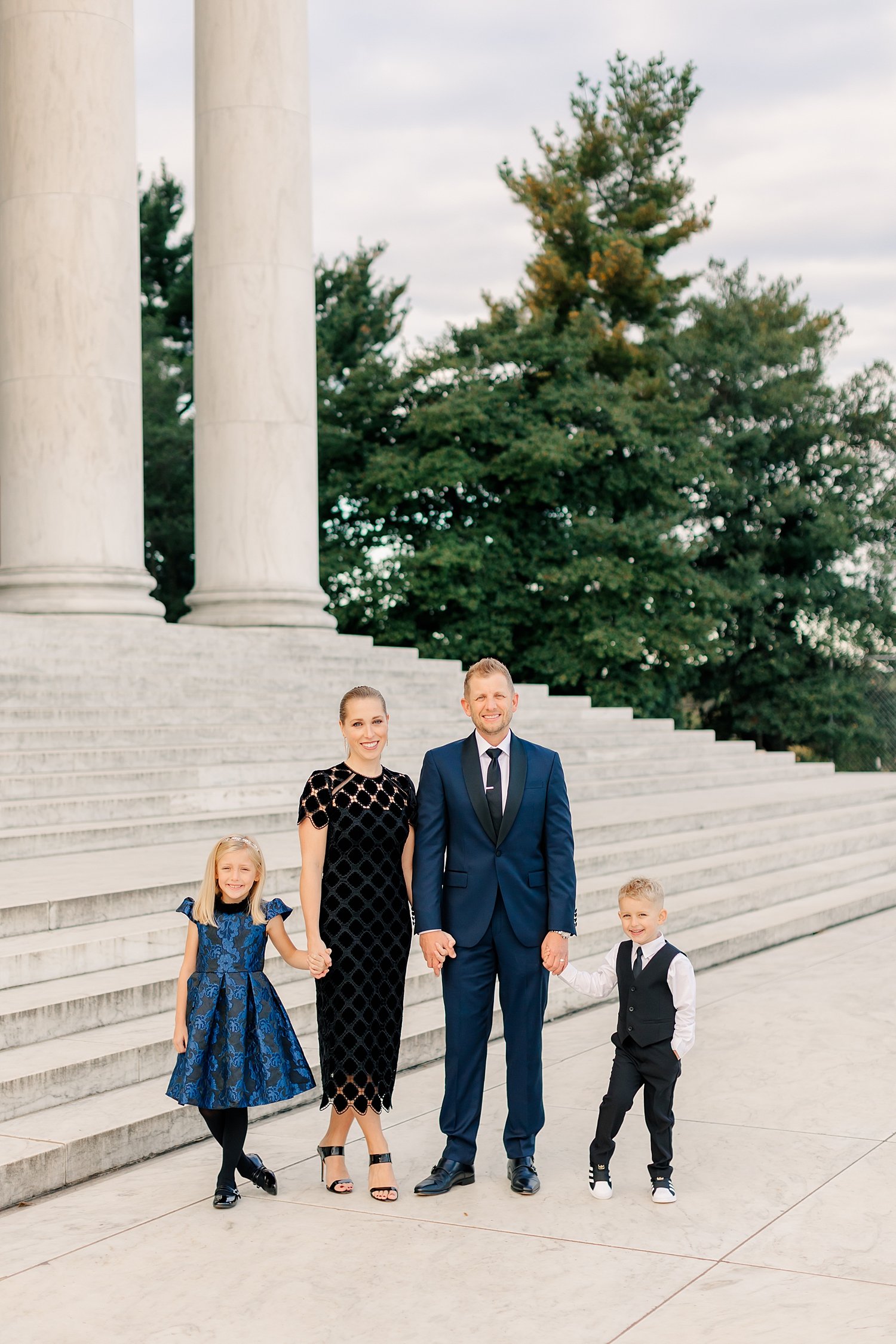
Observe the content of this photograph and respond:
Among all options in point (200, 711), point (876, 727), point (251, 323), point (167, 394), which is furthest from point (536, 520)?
point (200, 711)

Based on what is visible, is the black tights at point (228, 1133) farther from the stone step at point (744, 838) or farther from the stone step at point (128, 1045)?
the stone step at point (744, 838)

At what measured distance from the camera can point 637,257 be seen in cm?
4494

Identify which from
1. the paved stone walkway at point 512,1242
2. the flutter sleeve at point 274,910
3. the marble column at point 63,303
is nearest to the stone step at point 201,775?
the marble column at point 63,303

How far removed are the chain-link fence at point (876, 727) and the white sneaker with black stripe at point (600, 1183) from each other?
128 ft

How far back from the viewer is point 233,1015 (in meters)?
7.58

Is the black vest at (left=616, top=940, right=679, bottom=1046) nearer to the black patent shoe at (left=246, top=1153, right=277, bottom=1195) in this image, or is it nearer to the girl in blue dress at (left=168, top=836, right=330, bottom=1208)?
the girl in blue dress at (left=168, top=836, right=330, bottom=1208)

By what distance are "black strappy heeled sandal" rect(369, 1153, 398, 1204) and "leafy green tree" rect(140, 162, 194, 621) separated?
32656 mm

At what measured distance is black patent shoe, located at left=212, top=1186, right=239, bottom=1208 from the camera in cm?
757

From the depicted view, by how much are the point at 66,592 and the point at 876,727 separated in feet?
98.4

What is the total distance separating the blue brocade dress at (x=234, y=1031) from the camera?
752 centimetres

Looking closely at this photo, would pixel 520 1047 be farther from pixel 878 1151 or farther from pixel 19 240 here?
pixel 19 240

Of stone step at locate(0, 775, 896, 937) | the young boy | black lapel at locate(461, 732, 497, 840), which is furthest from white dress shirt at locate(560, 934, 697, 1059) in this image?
stone step at locate(0, 775, 896, 937)

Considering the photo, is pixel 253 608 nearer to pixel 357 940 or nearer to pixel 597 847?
pixel 597 847

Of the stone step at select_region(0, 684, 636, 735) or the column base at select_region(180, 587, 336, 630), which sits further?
the column base at select_region(180, 587, 336, 630)
